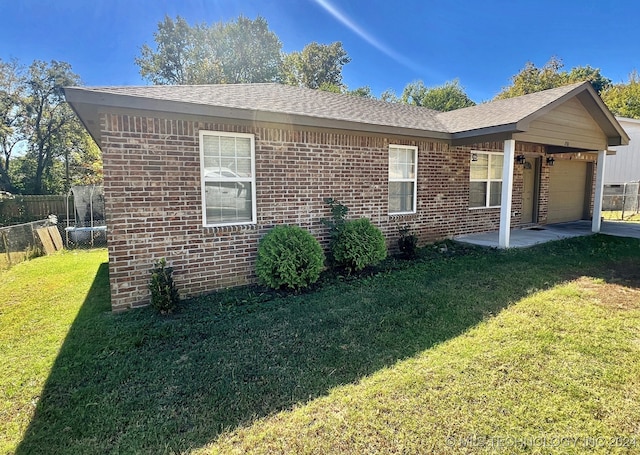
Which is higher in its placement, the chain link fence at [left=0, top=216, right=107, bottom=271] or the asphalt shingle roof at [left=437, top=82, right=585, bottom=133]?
the asphalt shingle roof at [left=437, top=82, right=585, bottom=133]

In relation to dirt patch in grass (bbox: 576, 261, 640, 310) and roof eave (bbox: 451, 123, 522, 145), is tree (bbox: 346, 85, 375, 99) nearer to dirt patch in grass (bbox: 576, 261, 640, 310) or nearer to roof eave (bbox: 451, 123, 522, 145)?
roof eave (bbox: 451, 123, 522, 145)

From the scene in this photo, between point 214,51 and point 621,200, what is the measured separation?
31.2 metres

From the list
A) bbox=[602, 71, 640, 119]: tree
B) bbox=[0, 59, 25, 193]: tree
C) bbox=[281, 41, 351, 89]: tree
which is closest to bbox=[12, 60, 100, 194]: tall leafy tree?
bbox=[0, 59, 25, 193]: tree

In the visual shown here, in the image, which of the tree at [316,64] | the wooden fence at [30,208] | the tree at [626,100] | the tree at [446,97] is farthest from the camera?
the tree at [316,64]

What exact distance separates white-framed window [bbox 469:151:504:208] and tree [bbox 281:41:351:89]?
1035 inches

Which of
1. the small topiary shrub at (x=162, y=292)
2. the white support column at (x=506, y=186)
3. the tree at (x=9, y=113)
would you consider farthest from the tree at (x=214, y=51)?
the small topiary shrub at (x=162, y=292)

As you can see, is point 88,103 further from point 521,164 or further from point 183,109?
point 521,164

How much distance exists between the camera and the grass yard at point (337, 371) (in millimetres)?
2287

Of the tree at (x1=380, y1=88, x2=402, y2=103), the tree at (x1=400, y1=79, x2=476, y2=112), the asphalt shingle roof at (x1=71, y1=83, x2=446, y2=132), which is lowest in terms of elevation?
the asphalt shingle roof at (x1=71, y1=83, x2=446, y2=132)

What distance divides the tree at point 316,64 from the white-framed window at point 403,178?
90.3 feet

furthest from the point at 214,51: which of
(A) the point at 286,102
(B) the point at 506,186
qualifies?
(B) the point at 506,186

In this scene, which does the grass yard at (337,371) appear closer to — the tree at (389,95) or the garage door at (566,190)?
the garage door at (566,190)

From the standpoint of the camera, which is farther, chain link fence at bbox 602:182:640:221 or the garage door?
chain link fence at bbox 602:182:640:221

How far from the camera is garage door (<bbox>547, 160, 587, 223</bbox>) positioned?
11.7 meters
